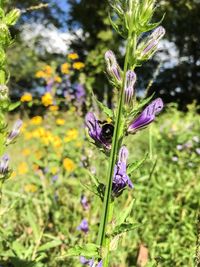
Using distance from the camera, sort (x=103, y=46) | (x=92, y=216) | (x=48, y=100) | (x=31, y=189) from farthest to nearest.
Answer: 1. (x=103, y=46)
2. (x=48, y=100)
3. (x=31, y=189)
4. (x=92, y=216)

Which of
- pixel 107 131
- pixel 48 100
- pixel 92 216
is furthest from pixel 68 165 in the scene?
pixel 107 131

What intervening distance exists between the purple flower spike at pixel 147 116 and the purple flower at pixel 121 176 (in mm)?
69

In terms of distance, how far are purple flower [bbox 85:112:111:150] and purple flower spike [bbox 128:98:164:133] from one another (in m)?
0.08

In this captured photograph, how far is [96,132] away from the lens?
59.4 inches

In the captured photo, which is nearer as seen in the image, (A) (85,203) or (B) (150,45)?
(B) (150,45)

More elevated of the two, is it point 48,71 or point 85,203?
point 48,71

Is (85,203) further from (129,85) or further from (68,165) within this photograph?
(129,85)

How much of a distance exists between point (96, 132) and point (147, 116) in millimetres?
158

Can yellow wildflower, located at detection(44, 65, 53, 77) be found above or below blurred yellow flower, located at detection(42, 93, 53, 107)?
above

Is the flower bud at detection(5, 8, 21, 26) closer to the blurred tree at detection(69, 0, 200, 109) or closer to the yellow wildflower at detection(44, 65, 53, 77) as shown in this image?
the yellow wildflower at detection(44, 65, 53, 77)

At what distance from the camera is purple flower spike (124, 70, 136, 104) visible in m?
1.44

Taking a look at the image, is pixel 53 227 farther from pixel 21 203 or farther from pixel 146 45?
pixel 146 45

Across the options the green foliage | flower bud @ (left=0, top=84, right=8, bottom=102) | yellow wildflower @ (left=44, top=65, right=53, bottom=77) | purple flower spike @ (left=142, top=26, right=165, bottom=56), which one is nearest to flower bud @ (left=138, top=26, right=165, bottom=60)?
purple flower spike @ (left=142, top=26, right=165, bottom=56)

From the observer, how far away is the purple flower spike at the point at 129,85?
1443 mm
